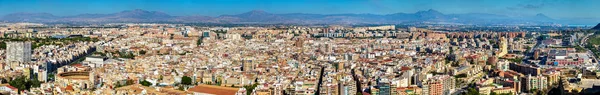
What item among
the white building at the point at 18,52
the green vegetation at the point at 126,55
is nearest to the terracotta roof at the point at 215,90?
the white building at the point at 18,52

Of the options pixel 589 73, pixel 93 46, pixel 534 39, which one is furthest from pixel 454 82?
pixel 534 39

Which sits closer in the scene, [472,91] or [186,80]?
[472,91]

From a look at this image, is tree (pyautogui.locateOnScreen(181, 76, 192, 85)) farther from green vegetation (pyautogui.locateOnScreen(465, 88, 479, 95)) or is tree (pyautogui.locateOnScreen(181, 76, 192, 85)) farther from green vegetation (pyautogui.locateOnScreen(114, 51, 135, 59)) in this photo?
green vegetation (pyautogui.locateOnScreen(114, 51, 135, 59))

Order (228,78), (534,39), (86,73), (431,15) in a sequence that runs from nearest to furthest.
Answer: (228,78), (86,73), (534,39), (431,15)

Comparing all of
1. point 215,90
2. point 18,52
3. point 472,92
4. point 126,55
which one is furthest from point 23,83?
point 126,55

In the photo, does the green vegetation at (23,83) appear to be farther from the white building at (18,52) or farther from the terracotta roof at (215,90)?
the white building at (18,52)

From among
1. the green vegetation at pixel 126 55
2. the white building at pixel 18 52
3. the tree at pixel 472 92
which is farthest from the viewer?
the green vegetation at pixel 126 55

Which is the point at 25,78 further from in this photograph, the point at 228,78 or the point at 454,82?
the point at 454,82

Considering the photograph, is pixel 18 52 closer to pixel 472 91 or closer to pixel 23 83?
pixel 23 83

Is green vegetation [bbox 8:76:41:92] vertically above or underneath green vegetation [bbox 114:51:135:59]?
above

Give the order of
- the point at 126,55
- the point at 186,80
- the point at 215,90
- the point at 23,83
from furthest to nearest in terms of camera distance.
Answer: the point at 126,55 → the point at 186,80 → the point at 23,83 → the point at 215,90

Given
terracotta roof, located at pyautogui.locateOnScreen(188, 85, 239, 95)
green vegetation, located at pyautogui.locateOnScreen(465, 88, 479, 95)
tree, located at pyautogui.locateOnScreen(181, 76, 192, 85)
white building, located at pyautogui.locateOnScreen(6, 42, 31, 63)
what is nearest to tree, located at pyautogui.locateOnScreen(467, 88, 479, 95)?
green vegetation, located at pyautogui.locateOnScreen(465, 88, 479, 95)
